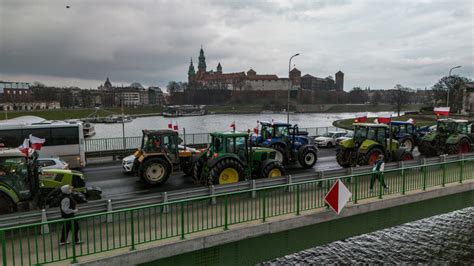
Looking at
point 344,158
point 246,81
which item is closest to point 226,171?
point 344,158

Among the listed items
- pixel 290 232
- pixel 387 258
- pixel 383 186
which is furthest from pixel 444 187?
pixel 290 232

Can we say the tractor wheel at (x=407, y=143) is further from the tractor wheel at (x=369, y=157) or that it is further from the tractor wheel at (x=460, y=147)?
the tractor wheel at (x=369, y=157)

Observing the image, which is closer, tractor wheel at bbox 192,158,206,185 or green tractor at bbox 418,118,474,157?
tractor wheel at bbox 192,158,206,185

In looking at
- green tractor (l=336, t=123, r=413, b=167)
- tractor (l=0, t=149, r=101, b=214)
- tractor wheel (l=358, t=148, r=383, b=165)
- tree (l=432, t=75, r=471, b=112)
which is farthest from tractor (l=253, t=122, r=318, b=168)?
tree (l=432, t=75, r=471, b=112)

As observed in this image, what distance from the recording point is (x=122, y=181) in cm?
1480

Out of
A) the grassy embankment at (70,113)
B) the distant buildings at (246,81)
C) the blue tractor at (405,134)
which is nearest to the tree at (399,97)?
the blue tractor at (405,134)

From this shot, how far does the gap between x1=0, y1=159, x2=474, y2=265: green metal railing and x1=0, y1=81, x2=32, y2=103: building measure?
337ft

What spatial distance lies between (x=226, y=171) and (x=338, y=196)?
4.55 meters

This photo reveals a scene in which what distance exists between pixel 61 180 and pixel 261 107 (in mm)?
117974

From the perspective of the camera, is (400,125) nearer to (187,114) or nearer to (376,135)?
(376,135)

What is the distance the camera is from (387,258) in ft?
37.5

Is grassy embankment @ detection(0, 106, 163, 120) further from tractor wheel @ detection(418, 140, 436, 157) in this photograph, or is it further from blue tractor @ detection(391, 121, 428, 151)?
tractor wheel @ detection(418, 140, 436, 157)

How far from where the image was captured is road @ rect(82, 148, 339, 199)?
42.4ft

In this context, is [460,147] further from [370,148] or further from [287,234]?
[287,234]
